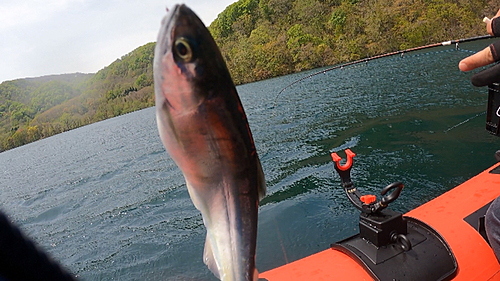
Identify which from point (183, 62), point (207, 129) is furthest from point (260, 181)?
point (183, 62)

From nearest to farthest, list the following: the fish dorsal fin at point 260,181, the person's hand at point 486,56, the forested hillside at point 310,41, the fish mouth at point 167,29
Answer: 1. the fish mouth at point 167,29
2. the fish dorsal fin at point 260,181
3. the person's hand at point 486,56
4. the forested hillside at point 310,41

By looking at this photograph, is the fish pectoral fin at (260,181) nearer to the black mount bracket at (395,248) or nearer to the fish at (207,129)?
the fish at (207,129)

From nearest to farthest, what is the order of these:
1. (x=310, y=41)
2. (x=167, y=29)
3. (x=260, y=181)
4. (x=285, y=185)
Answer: (x=167, y=29), (x=260, y=181), (x=285, y=185), (x=310, y=41)

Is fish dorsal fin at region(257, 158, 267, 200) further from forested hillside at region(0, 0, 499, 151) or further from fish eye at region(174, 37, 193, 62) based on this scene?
forested hillside at region(0, 0, 499, 151)

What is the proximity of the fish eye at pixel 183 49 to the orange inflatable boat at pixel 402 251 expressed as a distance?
3255 millimetres

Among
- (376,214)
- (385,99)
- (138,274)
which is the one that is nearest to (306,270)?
(376,214)

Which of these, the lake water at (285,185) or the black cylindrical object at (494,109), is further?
the lake water at (285,185)

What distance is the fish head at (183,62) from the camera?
1.03 metres

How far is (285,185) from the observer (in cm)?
1002

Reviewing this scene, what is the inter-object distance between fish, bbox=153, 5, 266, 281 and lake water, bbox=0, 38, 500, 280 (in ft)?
7.40

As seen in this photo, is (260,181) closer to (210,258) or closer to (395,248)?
(210,258)

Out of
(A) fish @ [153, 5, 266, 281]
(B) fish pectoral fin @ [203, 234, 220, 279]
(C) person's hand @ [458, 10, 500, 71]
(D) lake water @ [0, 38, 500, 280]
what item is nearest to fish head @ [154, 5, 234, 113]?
(A) fish @ [153, 5, 266, 281]

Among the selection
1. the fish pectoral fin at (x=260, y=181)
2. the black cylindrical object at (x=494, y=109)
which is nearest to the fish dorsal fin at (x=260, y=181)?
the fish pectoral fin at (x=260, y=181)

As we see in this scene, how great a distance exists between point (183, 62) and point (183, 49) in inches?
1.7
